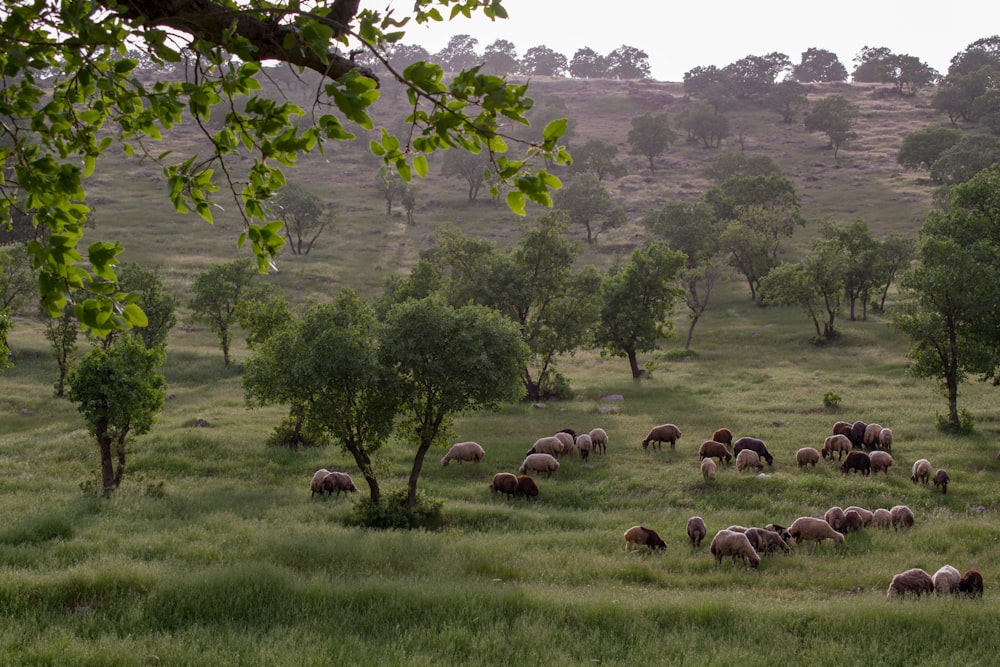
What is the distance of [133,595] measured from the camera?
9711 mm

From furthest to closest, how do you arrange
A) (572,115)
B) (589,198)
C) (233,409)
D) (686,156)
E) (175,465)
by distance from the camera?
1. (572,115)
2. (686,156)
3. (589,198)
4. (233,409)
5. (175,465)

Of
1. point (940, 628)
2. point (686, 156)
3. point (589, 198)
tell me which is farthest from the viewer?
point (686, 156)

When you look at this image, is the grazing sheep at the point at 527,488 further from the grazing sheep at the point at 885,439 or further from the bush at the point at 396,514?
the grazing sheep at the point at 885,439

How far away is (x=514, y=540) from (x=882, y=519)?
9390 millimetres

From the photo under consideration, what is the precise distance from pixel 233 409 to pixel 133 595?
955 inches

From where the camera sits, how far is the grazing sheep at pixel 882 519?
16.9 meters

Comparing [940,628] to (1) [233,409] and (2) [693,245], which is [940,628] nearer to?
(1) [233,409]

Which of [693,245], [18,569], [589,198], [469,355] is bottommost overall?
[18,569]

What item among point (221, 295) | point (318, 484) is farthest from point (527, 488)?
point (221, 295)

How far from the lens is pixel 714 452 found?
23484 millimetres

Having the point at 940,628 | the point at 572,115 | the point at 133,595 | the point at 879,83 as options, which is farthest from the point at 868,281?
the point at 879,83

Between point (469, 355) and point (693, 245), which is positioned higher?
point (693, 245)

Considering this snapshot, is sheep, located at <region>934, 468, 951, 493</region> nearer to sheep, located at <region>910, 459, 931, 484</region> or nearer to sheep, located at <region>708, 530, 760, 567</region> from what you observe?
sheep, located at <region>910, 459, 931, 484</region>

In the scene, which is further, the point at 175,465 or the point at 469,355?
the point at 175,465
